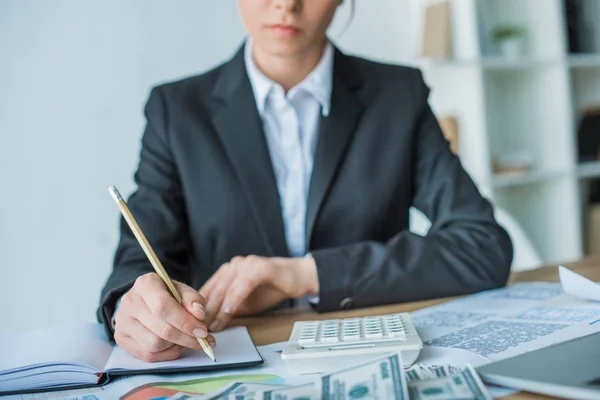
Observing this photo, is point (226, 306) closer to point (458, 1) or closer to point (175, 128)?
point (175, 128)

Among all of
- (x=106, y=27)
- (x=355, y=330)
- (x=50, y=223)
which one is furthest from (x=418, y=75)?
(x=50, y=223)

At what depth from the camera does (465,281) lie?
105cm

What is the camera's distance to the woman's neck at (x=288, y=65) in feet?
4.33

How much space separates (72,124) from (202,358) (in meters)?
1.37

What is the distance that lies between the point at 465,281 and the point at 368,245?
17cm

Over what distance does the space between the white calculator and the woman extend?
0.31 m

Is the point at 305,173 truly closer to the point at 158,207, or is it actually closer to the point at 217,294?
the point at 158,207

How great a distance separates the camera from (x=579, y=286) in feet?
2.85

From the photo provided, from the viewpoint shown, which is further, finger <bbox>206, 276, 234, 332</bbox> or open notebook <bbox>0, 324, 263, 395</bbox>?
finger <bbox>206, 276, 234, 332</bbox>

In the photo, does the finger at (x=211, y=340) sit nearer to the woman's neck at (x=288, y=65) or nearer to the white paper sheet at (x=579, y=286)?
the white paper sheet at (x=579, y=286)

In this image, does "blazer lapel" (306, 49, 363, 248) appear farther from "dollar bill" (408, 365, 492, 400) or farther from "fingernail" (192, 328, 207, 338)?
"dollar bill" (408, 365, 492, 400)

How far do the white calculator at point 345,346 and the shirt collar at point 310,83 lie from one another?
0.68 m

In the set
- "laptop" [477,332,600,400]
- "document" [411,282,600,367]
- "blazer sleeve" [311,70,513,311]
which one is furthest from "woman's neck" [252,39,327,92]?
"laptop" [477,332,600,400]

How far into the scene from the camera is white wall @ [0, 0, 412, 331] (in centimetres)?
181
